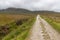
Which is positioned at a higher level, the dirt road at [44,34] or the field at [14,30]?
the dirt road at [44,34]

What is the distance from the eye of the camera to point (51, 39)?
1830 cm

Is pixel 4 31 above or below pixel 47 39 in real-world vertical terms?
below

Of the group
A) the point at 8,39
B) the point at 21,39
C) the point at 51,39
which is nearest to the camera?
the point at 51,39

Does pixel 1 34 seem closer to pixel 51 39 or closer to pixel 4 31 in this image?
pixel 4 31

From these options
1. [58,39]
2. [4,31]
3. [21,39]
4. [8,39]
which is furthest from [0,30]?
[58,39]

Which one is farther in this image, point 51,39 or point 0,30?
point 0,30

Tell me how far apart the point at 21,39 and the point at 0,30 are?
19.1m

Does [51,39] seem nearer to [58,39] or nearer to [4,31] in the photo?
[58,39]

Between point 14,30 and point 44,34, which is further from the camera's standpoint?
point 14,30

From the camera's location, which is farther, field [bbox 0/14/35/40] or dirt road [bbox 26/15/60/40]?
field [bbox 0/14/35/40]

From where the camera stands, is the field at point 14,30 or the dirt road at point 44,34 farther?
the field at point 14,30

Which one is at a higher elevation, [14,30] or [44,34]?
[44,34]

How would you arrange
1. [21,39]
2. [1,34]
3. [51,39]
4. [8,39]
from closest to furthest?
[51,39]
[21,39]
[8,39]
[1,34]

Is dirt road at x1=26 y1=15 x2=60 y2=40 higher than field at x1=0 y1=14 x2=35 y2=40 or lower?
higher
